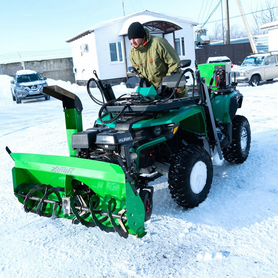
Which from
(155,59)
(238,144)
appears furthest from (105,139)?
(238,144)

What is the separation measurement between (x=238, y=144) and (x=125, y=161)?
7.55ft

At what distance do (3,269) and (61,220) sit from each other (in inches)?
35.9

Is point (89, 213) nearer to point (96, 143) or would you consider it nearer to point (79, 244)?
point (79, 244)

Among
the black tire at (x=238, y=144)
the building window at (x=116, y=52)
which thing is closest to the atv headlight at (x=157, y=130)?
the black tire at (x=238, y=144)

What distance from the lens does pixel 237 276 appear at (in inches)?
104

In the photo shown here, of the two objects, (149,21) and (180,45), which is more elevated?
(149,21)

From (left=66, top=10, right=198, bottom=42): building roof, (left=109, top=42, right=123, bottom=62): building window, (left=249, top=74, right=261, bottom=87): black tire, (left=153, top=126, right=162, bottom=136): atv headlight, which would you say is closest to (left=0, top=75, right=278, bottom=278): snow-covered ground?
(left=153, top=126, right=162, bottom=136): atv headlight

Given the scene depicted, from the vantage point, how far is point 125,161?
125 inches

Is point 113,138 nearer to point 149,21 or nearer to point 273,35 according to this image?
point 149,21

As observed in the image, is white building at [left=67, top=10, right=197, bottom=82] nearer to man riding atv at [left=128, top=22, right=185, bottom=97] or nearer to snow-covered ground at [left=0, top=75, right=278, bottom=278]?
man riding atv at [left=128, top=22, right=185, bottom=97]

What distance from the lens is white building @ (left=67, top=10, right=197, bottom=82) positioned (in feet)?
71.7

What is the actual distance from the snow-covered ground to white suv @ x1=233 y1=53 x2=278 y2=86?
12217 millimetres

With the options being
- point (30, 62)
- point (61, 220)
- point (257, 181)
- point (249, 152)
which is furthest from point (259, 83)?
point (30, 62)

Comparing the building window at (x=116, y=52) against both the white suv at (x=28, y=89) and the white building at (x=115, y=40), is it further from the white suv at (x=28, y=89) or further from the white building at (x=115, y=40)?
the white suv at (x=28, y=89)
